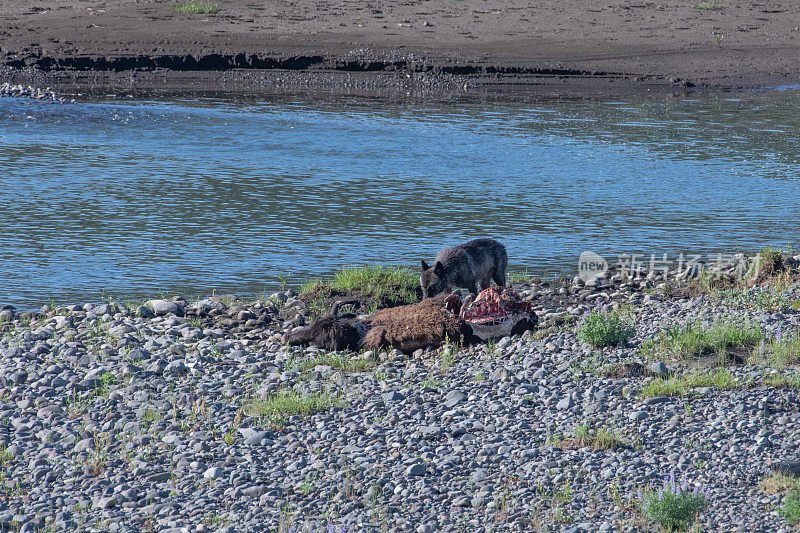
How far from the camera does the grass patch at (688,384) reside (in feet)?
27.0

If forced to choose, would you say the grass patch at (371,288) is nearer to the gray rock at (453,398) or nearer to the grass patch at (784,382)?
the gray rock at (453,398)

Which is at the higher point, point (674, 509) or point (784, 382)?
point (784, 382)

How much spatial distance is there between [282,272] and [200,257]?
1741 millimetres

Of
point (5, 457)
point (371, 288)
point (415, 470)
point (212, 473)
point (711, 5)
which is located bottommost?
point (5, 457)

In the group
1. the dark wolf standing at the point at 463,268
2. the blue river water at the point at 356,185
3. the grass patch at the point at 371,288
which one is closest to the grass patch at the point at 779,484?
the dark wolf standing at the point at 463,268

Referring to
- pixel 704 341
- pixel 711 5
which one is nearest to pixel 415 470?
pixel 704 341

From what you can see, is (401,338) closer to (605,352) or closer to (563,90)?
(605,352)

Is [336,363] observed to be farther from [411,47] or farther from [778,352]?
[411,47]

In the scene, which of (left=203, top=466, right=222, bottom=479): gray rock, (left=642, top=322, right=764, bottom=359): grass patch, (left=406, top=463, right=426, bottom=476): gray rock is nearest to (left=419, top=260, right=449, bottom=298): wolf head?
(left=642, top=322, right=764, bottom=359): grass patch

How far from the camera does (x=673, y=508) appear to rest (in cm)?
607

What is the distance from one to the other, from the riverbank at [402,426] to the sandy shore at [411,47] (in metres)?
23.5

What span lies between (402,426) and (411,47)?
2770 centimetres

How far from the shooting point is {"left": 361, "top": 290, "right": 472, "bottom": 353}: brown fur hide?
10.2 meters

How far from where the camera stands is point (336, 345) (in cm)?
1023
